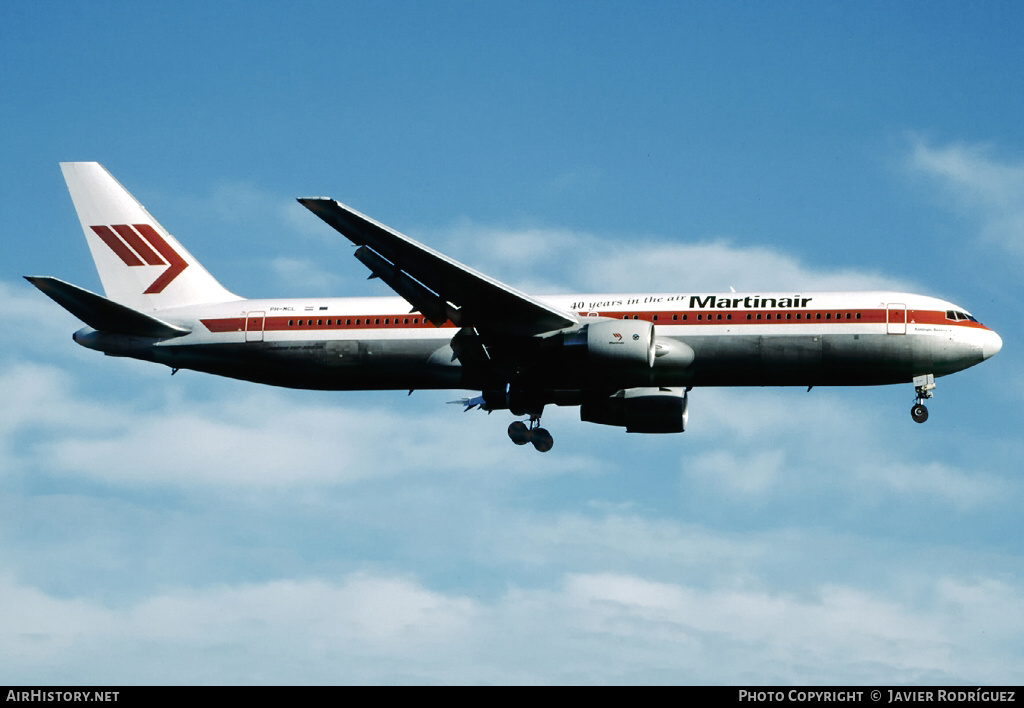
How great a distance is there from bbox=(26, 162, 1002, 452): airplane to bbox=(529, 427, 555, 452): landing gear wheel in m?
0.05

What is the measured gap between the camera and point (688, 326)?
42.1 meters

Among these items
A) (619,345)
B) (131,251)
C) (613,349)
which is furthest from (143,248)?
(619,345)

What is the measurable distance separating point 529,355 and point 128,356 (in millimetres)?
16014

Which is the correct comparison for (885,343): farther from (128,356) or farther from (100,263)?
(100,263)

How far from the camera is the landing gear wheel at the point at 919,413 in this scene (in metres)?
41.6

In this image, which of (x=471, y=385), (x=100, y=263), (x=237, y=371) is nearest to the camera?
(x=471, y=385)

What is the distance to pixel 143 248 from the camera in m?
50.1

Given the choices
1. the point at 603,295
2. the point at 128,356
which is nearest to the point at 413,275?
the point at 603,295

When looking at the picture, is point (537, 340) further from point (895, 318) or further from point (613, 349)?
point (895, 318)

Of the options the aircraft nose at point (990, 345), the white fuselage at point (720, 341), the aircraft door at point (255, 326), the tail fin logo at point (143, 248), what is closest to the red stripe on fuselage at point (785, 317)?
the white fuselage at point (720, 341)

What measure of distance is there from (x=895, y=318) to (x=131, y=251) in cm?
3003

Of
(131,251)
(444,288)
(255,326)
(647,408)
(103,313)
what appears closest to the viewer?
(444,288)
